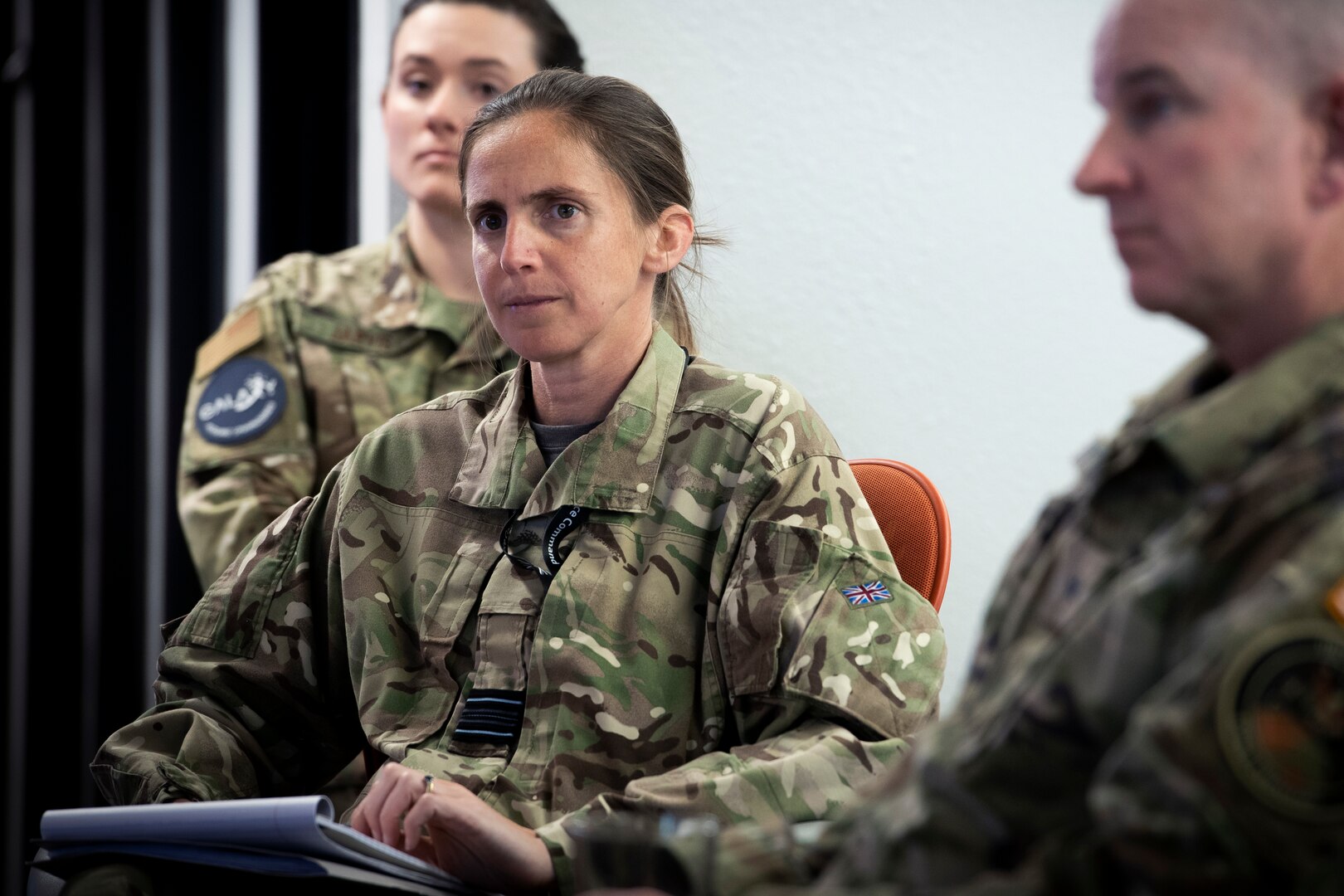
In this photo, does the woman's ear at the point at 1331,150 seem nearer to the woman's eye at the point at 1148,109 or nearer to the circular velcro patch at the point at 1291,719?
the woman's eye at the point at 1148,109

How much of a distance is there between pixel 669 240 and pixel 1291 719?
3.16ft

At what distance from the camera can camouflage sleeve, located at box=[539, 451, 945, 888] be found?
1083mm

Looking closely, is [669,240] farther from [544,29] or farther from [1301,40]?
[544,29]

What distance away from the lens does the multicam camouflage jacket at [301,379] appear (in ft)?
7.22

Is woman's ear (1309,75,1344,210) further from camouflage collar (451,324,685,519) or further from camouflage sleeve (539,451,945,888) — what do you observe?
camouflage collar (451,324,685,519)

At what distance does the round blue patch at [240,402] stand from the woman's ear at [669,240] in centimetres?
98

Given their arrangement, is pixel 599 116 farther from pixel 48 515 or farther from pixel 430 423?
pixel 48 515

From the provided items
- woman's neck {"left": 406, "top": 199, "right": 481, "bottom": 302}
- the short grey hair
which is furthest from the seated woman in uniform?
woman's neck {"left": 406, "top": 199, "right": 481, "bottom": 302}

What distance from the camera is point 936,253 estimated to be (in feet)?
7.24

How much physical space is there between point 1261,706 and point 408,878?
0.61 meters

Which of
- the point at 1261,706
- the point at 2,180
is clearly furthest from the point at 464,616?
the point at 2,180

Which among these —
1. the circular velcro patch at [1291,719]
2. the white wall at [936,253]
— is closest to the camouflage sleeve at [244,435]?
the white wall at [936,253]

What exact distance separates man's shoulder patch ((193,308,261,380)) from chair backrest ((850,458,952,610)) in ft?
3.83

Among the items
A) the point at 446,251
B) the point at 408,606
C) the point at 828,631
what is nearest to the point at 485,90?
the point at 446,251
